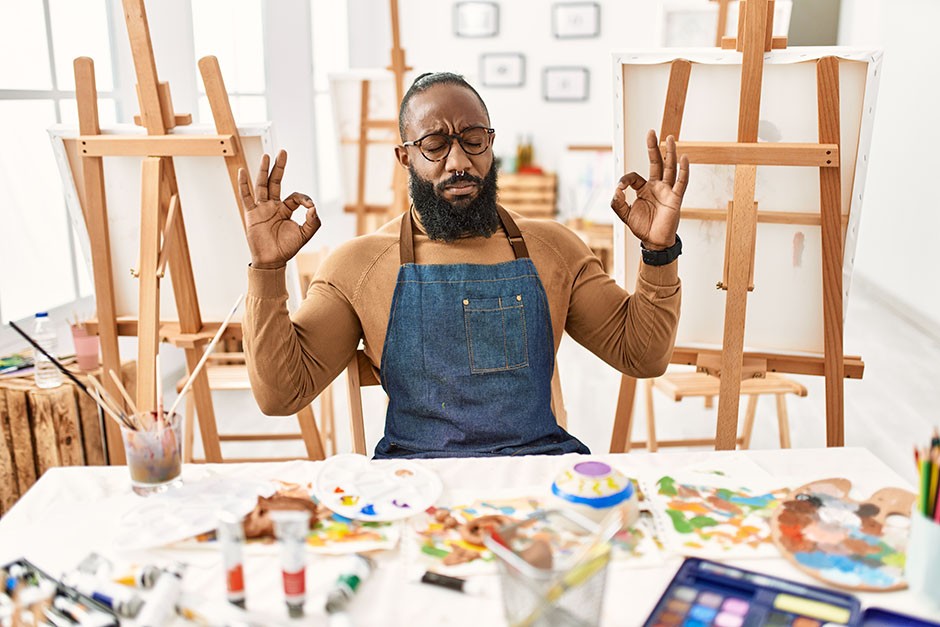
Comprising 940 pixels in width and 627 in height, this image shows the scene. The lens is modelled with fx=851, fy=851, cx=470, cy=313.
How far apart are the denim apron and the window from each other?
1.87m

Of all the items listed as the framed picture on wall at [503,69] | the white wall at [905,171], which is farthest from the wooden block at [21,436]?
the framed picture on wall at [503,69]

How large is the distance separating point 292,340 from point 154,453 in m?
0.41

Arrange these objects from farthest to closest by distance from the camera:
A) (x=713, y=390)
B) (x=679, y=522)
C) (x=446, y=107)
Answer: (x=713, y=390) → (x=446, y=107) → (x=679, y=522)

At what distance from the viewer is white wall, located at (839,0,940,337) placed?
5.02 meters

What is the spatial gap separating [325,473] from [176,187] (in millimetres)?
1300

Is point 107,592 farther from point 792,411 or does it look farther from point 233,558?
point 792,411

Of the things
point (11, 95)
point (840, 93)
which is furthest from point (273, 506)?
point (11, 95)

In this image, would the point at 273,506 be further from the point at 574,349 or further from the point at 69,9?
the point at 574,349

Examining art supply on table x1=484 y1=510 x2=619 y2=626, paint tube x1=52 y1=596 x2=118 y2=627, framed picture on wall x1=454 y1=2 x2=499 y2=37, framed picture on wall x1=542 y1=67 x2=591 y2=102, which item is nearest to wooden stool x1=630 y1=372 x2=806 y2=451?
art supply on table x1=484 y1=510 x2=619 y2=626

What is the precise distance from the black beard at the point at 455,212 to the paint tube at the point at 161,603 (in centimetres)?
101

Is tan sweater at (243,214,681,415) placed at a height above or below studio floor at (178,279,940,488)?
above

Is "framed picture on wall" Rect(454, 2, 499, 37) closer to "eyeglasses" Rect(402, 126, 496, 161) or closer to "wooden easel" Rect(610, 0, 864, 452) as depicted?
"wooden easel" Rect(610, 0, 864, 452)

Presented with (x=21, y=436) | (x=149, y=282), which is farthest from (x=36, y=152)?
(x=149, y=282)

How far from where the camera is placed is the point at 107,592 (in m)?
1.06
